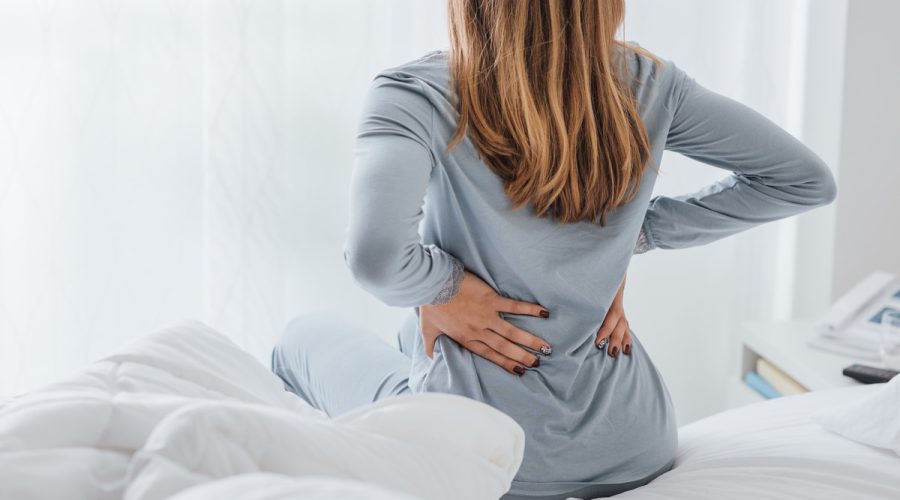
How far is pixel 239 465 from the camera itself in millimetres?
595

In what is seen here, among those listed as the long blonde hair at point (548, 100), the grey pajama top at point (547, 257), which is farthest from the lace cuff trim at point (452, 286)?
the long blonde hair at point (548, 100)

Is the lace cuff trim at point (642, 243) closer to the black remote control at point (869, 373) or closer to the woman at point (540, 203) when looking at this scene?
the woman at point (540, 203)

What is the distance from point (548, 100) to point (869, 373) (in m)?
0.85

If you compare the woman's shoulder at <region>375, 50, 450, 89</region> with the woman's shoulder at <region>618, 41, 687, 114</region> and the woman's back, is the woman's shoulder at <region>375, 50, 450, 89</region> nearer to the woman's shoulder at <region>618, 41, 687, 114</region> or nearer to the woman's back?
the woman's back

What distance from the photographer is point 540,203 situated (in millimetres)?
1081

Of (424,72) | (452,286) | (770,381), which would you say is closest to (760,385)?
(770,381)

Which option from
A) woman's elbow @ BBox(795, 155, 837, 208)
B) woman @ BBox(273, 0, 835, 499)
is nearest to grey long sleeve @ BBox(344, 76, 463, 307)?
woman @ BBox(273, 0, 835, 499)

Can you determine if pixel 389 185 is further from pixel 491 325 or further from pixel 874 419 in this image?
pixel 874 419

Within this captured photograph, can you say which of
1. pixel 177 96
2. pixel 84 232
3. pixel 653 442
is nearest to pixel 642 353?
pixel 653 442

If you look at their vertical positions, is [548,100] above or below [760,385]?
above

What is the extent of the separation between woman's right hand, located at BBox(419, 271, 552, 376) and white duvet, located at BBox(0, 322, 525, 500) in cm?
32

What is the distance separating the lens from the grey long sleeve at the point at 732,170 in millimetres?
1172

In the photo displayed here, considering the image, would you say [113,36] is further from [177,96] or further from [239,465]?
[239,465]

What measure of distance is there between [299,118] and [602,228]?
3.70 ft
